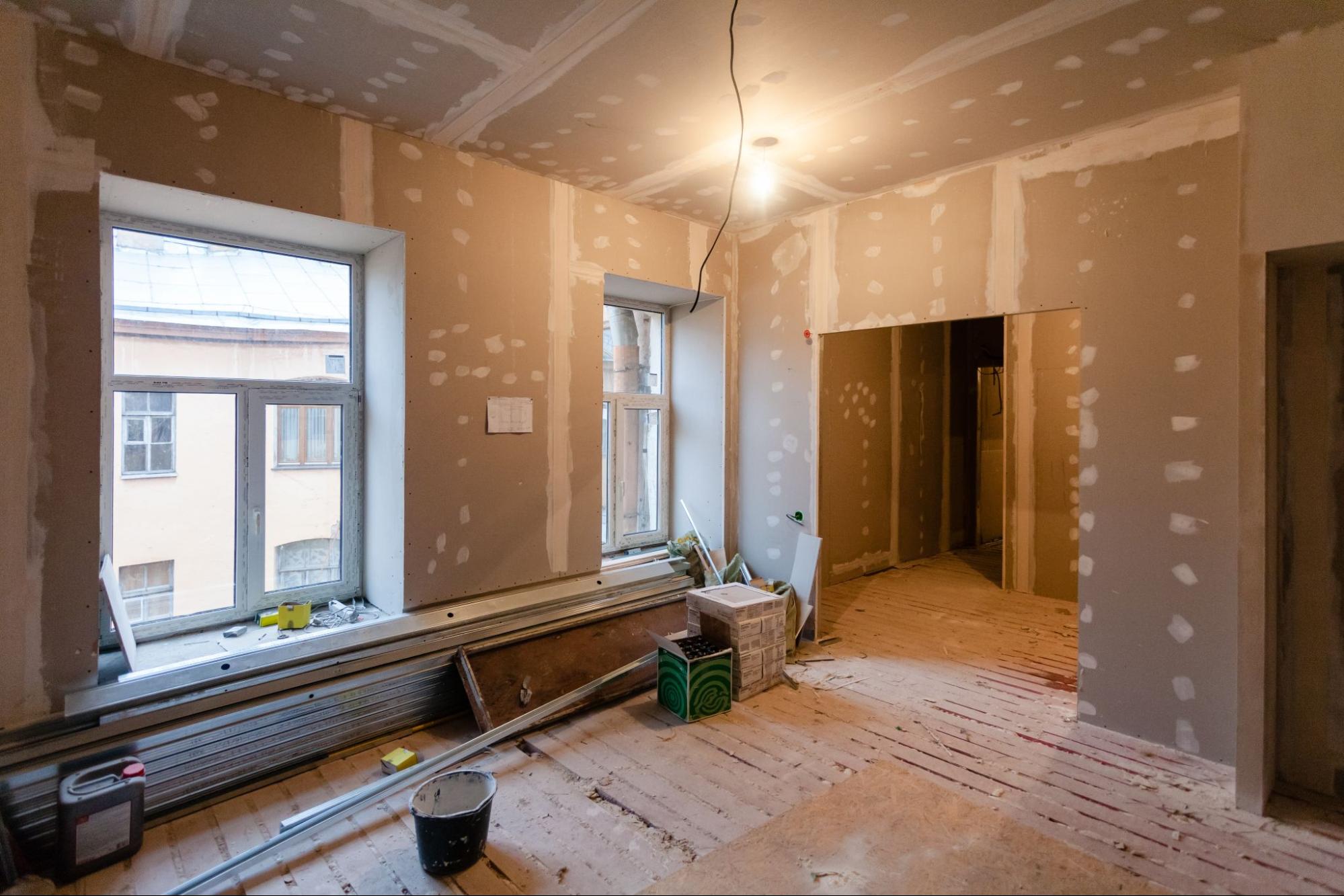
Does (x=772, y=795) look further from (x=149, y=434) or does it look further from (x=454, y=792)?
(x=149, y=434)

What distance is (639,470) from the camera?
475cm

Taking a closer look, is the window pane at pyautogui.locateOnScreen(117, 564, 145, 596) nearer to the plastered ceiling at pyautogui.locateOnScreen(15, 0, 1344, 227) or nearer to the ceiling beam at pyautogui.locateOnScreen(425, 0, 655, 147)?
the plastered ceiling at pyautogui.locateOnScreen(15, 0, 1344, 227)

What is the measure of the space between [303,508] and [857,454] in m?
4.29

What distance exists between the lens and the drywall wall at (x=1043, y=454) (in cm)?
510

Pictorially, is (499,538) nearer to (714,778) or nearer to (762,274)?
(714,778)

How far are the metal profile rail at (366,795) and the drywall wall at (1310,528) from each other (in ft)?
9.17

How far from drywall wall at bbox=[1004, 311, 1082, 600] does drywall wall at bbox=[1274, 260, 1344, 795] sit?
8.63ft

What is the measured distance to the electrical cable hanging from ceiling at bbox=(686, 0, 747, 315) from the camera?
2158 mm

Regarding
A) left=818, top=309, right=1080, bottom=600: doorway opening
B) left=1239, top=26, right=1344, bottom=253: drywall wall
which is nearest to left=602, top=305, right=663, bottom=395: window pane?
left=818, top=309, right=1080, bottom=600: doorway opening

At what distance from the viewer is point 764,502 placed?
4.46 meters

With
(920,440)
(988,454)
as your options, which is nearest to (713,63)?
(920,440)

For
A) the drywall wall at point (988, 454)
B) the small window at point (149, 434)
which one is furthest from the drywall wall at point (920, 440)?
the small window at point (149, 434)

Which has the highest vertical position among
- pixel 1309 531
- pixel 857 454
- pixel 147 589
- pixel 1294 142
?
pixel 1294 142

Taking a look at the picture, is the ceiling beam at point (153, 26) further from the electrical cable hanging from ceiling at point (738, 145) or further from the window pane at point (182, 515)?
the electrical cable hanging from ceiling at point (738, 145)
